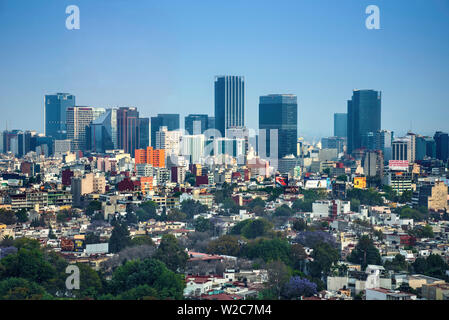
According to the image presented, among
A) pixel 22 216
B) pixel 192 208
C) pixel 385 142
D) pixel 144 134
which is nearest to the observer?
pixel 22 216

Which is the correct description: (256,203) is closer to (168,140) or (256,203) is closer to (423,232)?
(423,232)

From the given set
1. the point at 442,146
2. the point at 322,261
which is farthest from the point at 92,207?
the point at 442,146

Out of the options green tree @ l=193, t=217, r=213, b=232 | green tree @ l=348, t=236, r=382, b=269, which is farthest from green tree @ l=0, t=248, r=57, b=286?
green tree @ l=193, t=217, r=213, b=232

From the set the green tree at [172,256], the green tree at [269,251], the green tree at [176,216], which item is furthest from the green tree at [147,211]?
the green tree at [172,256]

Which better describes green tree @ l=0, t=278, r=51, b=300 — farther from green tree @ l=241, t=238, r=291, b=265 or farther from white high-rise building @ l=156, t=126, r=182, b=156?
white high-rise building @ l=156, t=126, r=182, b=156

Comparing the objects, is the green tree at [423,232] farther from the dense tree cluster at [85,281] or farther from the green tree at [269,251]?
the dense tree cluster at [85,281]
